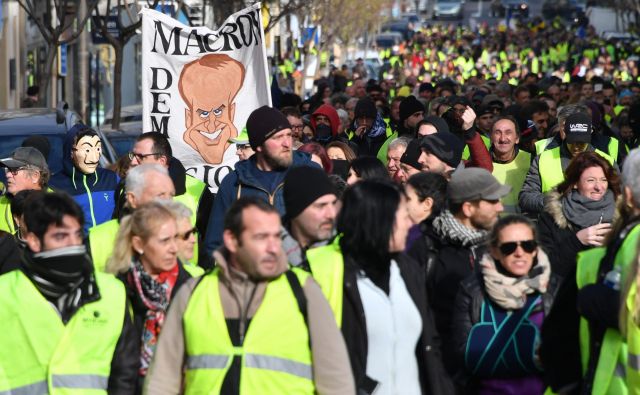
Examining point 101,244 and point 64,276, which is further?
point 101,244

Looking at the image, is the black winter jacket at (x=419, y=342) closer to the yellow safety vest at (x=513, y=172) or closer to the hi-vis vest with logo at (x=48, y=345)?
the hi-vis vest with logo at (x=48, y=345)

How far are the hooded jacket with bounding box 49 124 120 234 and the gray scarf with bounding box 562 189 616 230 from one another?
9.45 ft

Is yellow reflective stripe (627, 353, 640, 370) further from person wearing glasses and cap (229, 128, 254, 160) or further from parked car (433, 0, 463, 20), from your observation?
parked car (433, 0, 463, 20)

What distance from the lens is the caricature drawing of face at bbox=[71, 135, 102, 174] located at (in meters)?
10.1

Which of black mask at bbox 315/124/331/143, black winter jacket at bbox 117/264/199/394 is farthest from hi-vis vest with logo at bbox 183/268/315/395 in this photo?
black mask at bbox 315/124/331/143

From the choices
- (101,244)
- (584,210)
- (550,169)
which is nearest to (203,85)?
(550,169)

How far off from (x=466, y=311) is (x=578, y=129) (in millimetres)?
4650

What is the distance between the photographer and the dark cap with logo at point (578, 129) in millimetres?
10891

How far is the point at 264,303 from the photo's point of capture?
561 cm

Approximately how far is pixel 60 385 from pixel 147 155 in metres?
3.54

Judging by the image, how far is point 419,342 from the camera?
603cm

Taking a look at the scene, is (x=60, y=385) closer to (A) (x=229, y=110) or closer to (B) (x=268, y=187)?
(B) (x=268, y=187)

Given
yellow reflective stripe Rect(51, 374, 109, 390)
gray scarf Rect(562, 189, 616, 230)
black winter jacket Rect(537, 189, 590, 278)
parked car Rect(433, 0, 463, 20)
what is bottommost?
yellow reflective stripe Rect(51, 374, 109, 390)

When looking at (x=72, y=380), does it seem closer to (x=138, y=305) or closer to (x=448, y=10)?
(x=138, y=305)
